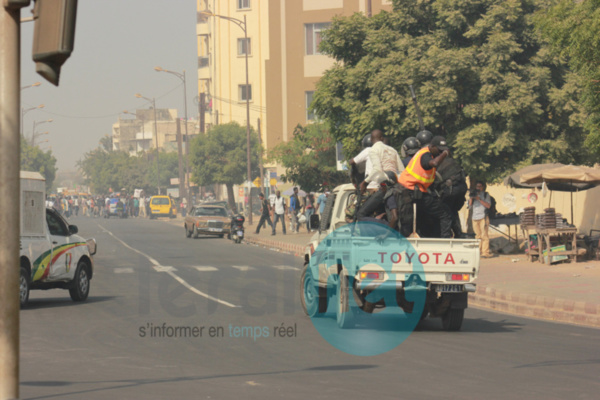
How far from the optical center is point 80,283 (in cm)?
1720

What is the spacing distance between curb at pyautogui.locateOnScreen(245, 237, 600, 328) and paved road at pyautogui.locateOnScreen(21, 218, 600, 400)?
2.02 ft

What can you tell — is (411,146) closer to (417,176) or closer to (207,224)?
(417,176)

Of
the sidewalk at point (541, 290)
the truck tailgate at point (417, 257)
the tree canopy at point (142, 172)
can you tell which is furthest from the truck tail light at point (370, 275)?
the tree canopy at point (142, 172)

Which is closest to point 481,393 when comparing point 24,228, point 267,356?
point 267,356

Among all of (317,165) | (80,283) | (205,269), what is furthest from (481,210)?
(317,165)

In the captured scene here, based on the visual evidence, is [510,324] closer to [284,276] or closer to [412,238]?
[412,238]

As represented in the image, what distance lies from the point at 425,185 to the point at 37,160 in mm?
116666

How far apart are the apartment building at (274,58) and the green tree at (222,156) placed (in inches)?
89.3

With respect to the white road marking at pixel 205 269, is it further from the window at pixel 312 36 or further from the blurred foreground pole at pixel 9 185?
the window at pixel 312 36

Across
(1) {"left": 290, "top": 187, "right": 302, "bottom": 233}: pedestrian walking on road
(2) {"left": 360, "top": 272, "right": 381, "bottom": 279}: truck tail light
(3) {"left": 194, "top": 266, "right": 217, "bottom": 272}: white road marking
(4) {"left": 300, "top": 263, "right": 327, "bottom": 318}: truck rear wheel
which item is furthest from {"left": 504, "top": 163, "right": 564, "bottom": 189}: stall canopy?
(1) {"left": 290, "top": 187, "right": 302, "bottom": 233}: pedestrian walking on road

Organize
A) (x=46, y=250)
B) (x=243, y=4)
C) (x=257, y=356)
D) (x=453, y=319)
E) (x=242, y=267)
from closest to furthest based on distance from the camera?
(x=257, y=356), (x=453, y=319), (x=46, y=250), (x=242, y=267), (x=243, y=4)

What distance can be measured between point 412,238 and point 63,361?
4553 mm

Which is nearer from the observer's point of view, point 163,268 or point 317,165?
point 163,268

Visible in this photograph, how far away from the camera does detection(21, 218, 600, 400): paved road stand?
27.8 ft
